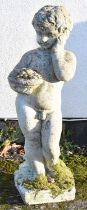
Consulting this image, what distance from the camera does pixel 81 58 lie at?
715 centimetres

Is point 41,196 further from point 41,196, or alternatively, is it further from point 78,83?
point 78,83

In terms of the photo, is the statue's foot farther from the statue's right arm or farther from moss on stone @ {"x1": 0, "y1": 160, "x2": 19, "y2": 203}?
the statue's right arm

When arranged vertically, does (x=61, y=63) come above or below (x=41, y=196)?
above

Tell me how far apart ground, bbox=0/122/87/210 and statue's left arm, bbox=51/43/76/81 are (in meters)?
1.30

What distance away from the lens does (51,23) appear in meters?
5.23

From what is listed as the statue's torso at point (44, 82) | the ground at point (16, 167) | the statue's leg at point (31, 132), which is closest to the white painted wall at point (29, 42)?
the ground at point (16, 167)

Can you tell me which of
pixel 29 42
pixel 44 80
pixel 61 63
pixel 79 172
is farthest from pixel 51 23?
pixel 79 172

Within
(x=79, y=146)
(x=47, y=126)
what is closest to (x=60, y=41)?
(x=47, y=126)

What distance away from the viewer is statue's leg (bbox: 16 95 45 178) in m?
5.58

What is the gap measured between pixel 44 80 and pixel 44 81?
0.01m

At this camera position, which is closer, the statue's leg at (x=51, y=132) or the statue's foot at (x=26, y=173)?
the statue's leg at (x=51, y=132)

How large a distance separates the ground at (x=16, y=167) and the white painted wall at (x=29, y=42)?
32 cm

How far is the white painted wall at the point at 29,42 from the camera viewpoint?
7.02m

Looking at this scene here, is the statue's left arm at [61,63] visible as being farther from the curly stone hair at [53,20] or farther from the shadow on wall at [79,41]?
the shadow on wall at [79,41]
